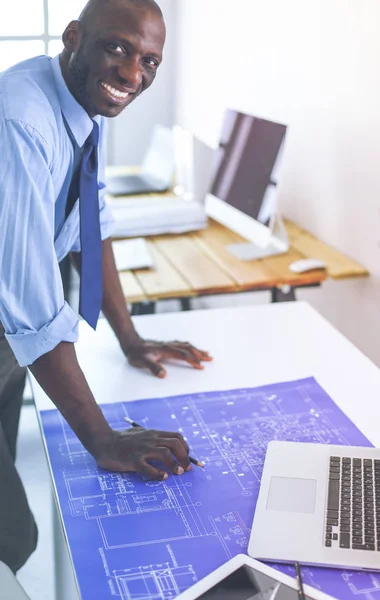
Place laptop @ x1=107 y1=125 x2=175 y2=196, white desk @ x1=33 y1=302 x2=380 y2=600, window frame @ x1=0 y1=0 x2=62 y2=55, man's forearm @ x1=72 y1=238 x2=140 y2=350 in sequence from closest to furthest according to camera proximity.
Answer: white desk @ x1=33 y1=302 x2=380 y2=600 < man's forearm @ x1=72 y1=238 x2=140 y2=350 < laptop @ x1=107 y1=125 x2=175 y2=196 < window frame @ x1=0 y1=0 x2=62 y2=55

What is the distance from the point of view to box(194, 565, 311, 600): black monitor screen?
112cm

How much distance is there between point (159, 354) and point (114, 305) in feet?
0.49

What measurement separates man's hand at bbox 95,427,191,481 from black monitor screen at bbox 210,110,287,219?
1.31m

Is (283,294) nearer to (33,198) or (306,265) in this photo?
(306,265)

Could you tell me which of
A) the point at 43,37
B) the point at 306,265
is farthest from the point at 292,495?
the point at 43,37

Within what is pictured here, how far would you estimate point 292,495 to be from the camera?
53.1 inches

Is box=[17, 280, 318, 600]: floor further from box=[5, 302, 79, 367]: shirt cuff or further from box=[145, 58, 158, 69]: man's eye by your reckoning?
box=[145, 58, 158, 69]: man's eye

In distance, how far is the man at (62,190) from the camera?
131 centimetres

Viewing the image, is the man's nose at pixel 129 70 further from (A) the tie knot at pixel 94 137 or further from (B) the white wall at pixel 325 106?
(B) the white wall at pixel 325 106

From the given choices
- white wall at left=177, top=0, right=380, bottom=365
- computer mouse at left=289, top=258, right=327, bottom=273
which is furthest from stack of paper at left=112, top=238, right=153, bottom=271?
white wall at left=177, top=0, right=380, bottom=365

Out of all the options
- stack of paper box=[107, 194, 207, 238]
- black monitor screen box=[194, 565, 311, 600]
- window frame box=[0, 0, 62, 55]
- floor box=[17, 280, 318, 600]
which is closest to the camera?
black monitor screen box=[194, 565, 311, 600]

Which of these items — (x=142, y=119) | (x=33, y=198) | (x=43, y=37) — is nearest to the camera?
(x=33, y=198)

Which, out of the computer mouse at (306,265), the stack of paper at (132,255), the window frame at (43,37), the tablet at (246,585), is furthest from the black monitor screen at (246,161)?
the tablet at (246,585)

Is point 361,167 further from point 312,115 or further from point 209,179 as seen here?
point 209,179
